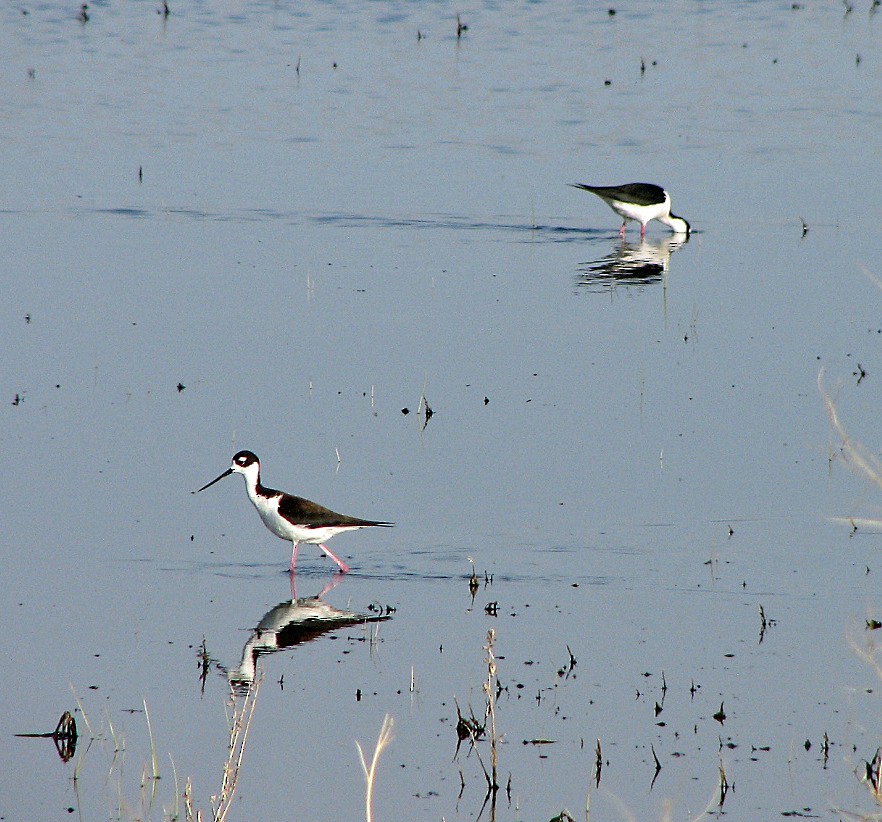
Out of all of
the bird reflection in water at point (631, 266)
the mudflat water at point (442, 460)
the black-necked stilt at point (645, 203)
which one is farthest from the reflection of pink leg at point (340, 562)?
the black-necked stilt at point (645, 203)

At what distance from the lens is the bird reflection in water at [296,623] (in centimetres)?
853

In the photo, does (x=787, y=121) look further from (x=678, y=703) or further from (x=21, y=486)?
(x=678, y=703)

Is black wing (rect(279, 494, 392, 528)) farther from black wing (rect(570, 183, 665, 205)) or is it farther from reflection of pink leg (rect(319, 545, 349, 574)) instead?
black wing (rect(570, 183, 665, 205))

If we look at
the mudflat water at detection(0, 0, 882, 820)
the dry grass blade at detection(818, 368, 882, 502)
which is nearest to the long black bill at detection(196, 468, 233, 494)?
the mudflat water at detection(0, 0, 882, 820)

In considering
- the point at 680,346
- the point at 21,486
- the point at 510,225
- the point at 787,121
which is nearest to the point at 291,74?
the point at 787,121

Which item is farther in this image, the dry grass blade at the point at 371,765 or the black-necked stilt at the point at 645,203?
the black-necked stilt at the point at 645,203

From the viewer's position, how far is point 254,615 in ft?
29.5

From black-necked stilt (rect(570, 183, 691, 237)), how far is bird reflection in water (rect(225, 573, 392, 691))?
39.4 ft

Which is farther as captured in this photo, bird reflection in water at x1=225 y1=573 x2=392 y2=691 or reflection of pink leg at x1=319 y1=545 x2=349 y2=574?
reflection of pink leg at x1=319 y1=545 x2=349 y2=574

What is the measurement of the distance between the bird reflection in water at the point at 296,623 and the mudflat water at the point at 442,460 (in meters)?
0.03

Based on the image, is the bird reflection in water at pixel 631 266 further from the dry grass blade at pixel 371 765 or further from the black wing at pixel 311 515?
the dry grass blade at pixel 371 765

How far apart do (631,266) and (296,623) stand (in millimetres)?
10943

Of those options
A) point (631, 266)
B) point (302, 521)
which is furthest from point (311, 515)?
point (631, 266)

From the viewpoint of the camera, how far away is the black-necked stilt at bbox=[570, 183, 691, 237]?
2047 centimetres
